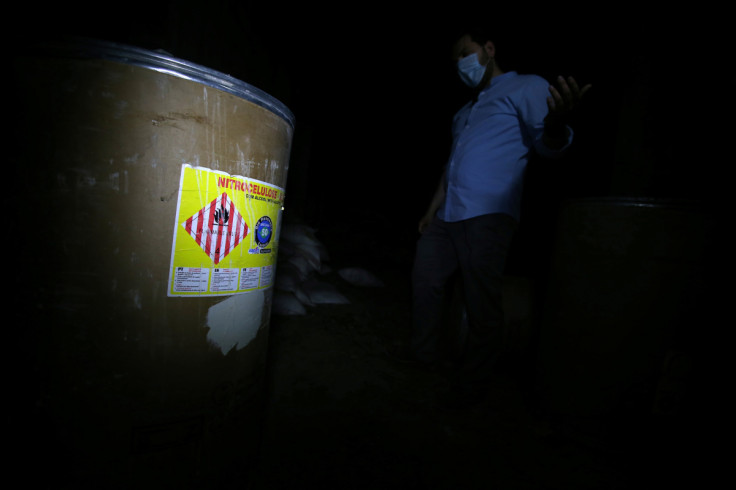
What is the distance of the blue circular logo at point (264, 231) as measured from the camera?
780mm

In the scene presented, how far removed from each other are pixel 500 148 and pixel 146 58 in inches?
56.0

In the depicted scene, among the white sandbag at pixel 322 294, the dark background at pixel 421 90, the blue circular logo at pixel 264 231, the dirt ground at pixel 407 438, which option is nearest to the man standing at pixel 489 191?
the dirt ground at pixel 407 438

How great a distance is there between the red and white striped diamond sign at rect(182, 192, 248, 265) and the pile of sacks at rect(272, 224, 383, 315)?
5.65 ft

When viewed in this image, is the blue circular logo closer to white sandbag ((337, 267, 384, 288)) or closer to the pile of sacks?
the pile of sacks

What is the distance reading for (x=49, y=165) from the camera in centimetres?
57

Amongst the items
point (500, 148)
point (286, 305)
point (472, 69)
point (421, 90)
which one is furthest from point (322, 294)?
point (421, 90)

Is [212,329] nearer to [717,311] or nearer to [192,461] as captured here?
[192,461]

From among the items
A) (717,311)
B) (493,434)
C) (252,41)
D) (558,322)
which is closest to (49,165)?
(493,434)

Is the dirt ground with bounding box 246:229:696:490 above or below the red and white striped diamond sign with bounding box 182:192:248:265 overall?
below

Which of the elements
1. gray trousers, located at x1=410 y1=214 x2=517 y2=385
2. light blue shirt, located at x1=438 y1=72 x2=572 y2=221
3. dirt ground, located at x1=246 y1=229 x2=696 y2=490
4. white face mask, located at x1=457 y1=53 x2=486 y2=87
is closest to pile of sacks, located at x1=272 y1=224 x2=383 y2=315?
dirt ground, located at x1=246 y1=229 x2=696 y2=490

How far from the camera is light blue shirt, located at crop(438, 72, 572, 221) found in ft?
5.09

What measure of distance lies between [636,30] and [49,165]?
11.6ft

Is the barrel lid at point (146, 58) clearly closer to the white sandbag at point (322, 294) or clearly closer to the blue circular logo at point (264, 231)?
the blue circular logo at point (264, 231)

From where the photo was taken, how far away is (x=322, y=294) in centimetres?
281
